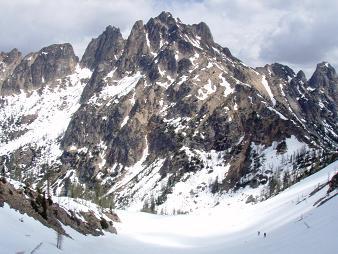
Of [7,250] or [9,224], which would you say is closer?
[7,250]

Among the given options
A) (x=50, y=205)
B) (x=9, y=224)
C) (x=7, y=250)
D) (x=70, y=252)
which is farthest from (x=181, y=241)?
(x=7, y=250)

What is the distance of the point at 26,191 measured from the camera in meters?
49.7

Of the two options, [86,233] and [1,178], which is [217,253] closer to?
[86,233]

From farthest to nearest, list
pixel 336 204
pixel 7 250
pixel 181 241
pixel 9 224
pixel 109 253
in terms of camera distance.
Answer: pixel 181 241
pixel 109 253
pixel 336 204
pixel 9 224
pixel 7 250

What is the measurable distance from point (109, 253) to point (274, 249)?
14048 millimetres

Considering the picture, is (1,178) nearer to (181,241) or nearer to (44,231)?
(44,231)

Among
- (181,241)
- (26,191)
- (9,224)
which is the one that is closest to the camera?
(9,224)

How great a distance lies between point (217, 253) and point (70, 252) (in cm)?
1933

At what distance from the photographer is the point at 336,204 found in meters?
40.1

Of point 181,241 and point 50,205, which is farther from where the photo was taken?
point 181,241

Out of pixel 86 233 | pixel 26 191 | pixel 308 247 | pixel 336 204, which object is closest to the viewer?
pixel 308 247

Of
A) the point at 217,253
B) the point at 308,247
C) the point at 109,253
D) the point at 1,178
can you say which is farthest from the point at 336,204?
the point at 1,178

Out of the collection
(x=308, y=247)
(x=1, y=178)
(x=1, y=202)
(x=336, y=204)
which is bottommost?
(x=308, y=247)

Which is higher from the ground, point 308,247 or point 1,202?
point 1,202
